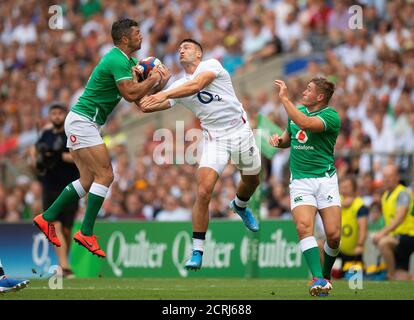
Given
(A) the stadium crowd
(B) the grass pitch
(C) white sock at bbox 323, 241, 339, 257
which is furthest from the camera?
(A) the stadium crowd

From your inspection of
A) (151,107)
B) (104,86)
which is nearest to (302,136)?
(151,107)

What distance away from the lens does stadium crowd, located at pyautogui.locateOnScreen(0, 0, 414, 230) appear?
69.8 ft

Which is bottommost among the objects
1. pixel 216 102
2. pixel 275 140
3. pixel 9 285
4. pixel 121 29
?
pixel 9 285

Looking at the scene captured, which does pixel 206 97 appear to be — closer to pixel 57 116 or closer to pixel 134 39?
pixel 134 39

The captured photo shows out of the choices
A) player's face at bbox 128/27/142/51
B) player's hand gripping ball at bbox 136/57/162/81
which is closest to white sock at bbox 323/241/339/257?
player's hand gripping ball at bbox 136/57/162/81

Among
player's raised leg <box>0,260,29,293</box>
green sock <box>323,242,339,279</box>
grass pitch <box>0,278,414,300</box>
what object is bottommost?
grass pitch <box>0,278,414,300</box>

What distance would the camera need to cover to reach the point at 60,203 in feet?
47.5

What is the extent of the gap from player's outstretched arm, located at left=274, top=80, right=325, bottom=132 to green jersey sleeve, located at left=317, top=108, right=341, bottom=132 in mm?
99

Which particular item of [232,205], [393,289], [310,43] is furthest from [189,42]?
[310,43]

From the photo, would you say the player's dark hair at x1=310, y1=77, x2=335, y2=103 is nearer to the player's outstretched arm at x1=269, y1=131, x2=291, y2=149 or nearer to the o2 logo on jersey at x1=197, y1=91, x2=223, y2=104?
the player's outstretched arm at x1=269, y1=131, x2=291, y2=149

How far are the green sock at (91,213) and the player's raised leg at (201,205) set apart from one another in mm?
1255

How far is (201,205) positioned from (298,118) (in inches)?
72.4

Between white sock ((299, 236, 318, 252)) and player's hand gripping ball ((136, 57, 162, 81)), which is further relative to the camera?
player's hand gripping ball ((136, 57, 162, 81))

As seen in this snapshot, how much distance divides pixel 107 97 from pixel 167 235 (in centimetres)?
617
